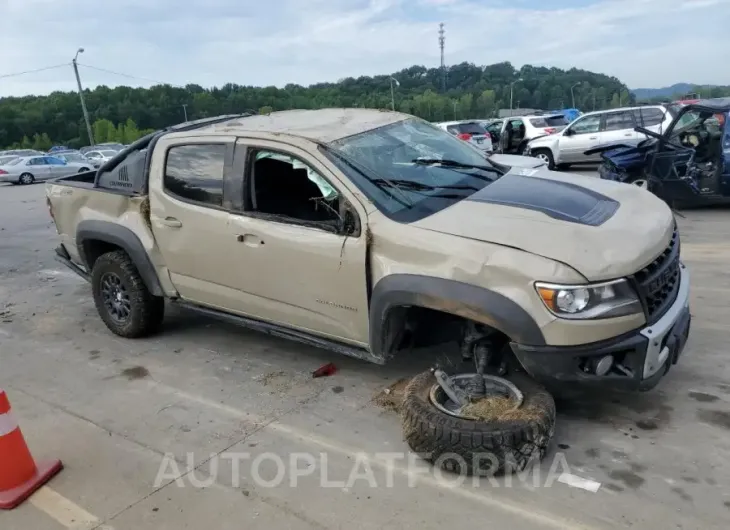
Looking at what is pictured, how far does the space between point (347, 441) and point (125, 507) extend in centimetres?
121

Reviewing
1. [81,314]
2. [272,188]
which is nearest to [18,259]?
[81,314]

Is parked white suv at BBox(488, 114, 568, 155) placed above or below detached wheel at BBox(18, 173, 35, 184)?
above

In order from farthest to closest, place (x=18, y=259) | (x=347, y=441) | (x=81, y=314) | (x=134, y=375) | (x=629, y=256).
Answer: (x=18, y=259), (x=81, y=314), (x=134, y=375), (x=347, y=441), (x=629, y=256)

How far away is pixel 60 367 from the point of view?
507cm

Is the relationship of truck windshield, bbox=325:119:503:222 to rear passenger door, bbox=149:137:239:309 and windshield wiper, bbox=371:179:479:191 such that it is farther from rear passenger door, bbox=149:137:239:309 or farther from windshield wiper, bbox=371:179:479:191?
rear passenger door, bbox=149:137:239:309

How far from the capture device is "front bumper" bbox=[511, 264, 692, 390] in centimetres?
308

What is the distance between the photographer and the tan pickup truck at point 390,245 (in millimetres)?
3109

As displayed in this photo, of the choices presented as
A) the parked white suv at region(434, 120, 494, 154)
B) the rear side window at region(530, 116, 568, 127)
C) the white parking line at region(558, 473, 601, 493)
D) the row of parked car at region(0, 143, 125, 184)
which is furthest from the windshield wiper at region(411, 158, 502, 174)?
the row of parked car at region(0, 143, 125, 184)

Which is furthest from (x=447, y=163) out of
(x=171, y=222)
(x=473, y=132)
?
(x=473, y=132)

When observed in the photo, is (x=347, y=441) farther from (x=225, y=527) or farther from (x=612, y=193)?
(x=612, y=193)

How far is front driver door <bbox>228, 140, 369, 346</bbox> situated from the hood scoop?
85 centimetres

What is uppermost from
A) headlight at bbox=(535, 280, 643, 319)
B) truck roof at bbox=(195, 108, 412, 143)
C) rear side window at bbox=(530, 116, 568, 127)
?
truck roof at bbox=(195, 108, 412, 143)

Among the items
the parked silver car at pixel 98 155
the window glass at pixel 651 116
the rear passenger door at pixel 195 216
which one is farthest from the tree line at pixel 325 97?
the rear passenger door at pixel 195 216

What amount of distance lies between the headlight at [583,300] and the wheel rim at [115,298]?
3664 mm
